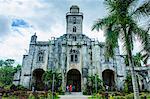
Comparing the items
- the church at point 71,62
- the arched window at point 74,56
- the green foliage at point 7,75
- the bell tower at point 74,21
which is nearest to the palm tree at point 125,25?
the church at point 71,62

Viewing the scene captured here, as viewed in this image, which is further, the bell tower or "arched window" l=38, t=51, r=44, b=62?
the bell tower

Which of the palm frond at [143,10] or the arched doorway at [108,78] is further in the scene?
the arched doorway at [108,78]

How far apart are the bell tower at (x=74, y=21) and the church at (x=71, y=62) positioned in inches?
99.8

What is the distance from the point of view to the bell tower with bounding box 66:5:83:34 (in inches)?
1647

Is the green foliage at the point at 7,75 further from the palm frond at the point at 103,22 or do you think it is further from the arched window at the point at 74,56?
the palm frond at the point at 103,22

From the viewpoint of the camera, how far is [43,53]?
3762 cm

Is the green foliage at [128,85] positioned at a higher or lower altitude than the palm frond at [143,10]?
lower

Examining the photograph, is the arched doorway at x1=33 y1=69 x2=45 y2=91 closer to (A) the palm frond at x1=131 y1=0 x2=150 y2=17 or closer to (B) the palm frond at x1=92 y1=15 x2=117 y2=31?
(B) the palm frond at x1=92 y1=15 x2=117 y2=31

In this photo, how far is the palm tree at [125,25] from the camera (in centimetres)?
1210

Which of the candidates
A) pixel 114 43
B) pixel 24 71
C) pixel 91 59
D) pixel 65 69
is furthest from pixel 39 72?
pixel 114 43

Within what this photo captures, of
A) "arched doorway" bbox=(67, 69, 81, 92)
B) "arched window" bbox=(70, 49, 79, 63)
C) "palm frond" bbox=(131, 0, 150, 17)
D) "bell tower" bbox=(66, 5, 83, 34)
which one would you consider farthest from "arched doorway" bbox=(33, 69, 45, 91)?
"palm frond" bbox=(131, 0, 150, 17)

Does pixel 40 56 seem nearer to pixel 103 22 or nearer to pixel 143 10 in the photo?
pixel 103 22

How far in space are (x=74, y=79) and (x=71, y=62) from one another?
4.38 m

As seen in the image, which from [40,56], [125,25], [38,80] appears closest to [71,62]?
[40,56]
